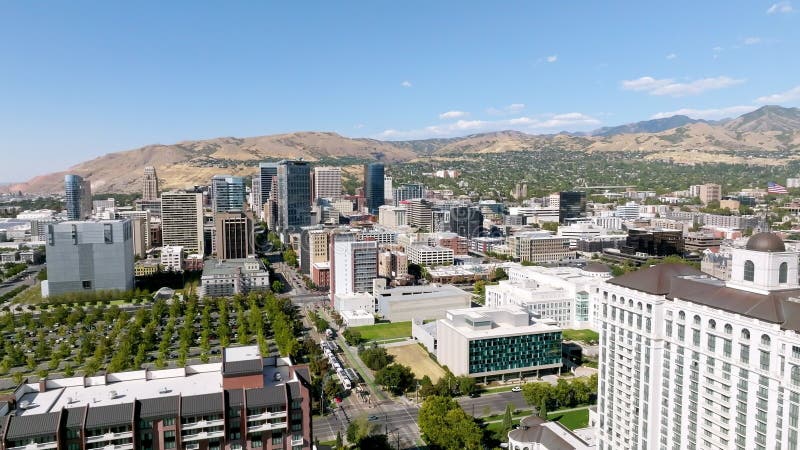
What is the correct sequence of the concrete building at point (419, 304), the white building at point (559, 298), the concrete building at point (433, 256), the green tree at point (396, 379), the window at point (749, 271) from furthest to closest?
the concrete building at point (433, 256)
the concrete building at point (419, 304)
the white building at point (559, 298)
the green tree at point (396, 379)
the window at point (749, 271)

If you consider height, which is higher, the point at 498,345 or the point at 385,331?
the point at 498,345

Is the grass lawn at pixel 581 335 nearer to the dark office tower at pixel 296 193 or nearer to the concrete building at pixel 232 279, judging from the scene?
the concrete building at pixel 232 279

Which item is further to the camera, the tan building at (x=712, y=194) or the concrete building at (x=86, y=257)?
the tan building at (x=712, y=194)

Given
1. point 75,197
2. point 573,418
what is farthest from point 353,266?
point 75,197

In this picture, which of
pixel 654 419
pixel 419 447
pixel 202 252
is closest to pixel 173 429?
pixel 419 447

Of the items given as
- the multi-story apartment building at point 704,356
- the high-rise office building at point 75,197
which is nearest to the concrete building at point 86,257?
the multi-story apartment building at point 704,356

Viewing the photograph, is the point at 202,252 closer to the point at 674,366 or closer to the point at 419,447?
the point at 419,447

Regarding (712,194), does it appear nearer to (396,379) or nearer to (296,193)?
(296,193)

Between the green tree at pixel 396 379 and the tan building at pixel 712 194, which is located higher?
the tan building at pixel 712 194
